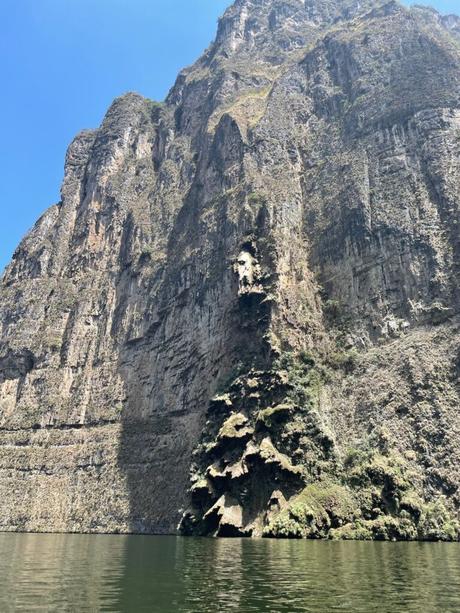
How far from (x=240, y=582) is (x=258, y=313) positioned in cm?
5938

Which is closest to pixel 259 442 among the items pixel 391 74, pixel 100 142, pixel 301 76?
pixel 391 74

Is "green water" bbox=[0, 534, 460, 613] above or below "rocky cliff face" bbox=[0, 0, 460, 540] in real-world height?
below

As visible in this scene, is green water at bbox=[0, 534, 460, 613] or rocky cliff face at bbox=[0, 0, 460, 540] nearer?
green water at bbox=[0, 534, 460, 613]

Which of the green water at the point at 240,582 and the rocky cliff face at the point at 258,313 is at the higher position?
the rocky cliff face at the point at 258,313

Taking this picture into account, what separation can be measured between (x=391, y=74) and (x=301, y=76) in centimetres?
2546

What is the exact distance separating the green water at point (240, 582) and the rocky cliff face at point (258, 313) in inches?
917

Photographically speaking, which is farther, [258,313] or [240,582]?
[258,313]

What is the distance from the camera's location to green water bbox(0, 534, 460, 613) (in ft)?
65.8

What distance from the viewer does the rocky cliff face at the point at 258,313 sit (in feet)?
213

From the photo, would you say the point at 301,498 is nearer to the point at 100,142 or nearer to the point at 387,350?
the point at 387,350

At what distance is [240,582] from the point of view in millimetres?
25312

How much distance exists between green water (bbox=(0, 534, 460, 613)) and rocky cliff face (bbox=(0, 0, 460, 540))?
2328 cm

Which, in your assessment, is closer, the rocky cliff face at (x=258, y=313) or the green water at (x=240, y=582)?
the green water at (x=240, y=582)

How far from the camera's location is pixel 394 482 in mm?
58719
